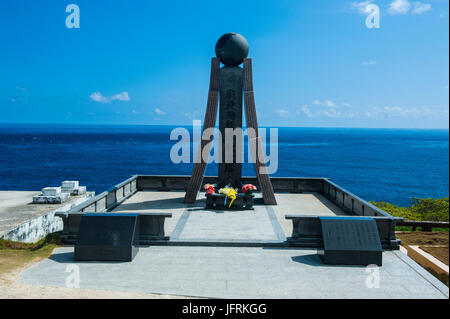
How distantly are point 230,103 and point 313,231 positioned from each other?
27.2 ft

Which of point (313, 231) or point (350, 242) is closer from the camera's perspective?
point (350, 242)

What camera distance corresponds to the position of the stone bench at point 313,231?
1207cm

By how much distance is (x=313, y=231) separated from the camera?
12.2 meters

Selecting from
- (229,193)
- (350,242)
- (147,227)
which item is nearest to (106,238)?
(147,227)

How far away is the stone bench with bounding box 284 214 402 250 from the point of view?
12.1m

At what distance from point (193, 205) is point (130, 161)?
7199 cm

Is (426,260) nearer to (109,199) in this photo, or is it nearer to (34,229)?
(109,199)

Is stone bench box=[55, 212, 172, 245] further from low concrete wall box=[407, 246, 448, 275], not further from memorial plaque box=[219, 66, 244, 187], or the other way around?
low concrete wall box=[407, 246, 448, 275]

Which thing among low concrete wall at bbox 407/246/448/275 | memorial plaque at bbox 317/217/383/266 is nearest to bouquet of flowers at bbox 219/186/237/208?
memorial plaque at bbox 317/217/383/266
